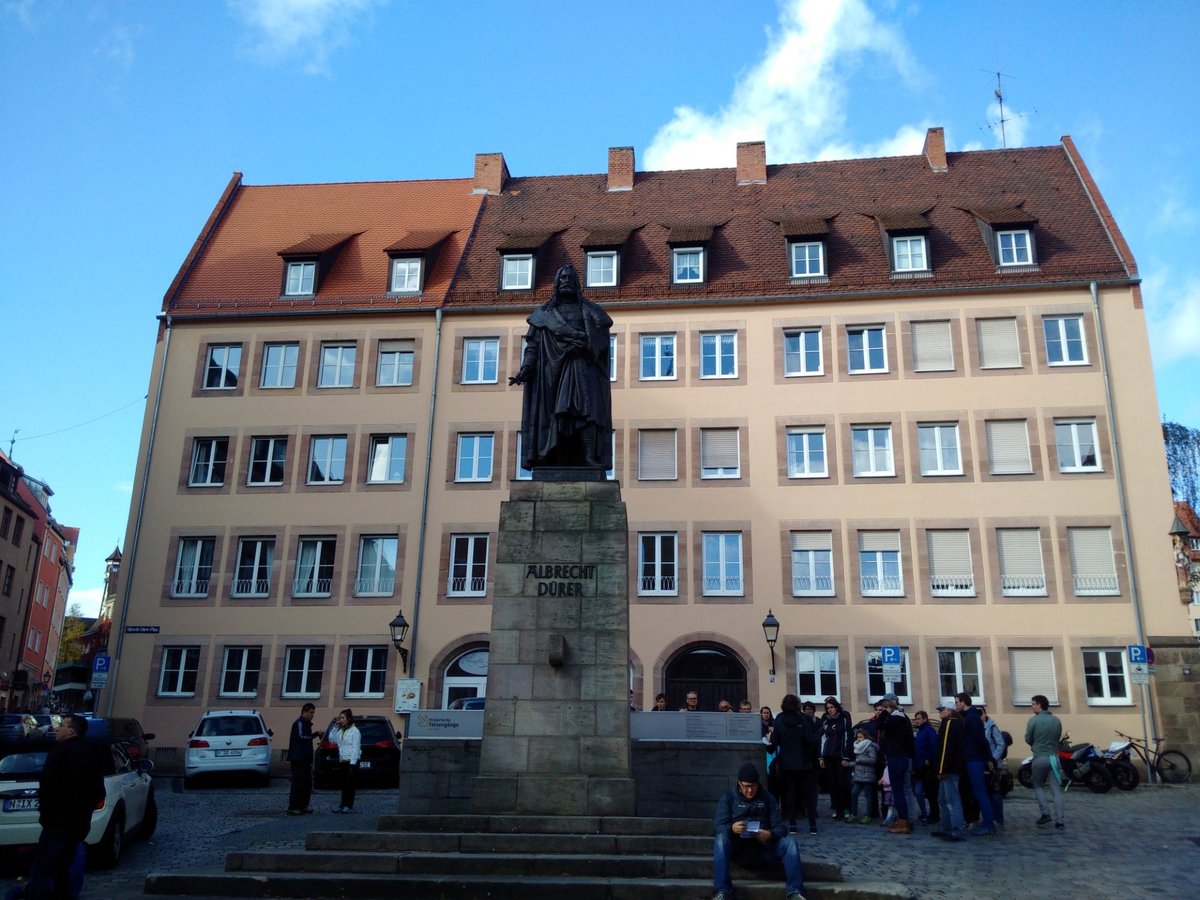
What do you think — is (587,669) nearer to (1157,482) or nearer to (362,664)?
(362,664)

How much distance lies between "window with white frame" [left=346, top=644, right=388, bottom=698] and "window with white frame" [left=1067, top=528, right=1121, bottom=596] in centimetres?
1827

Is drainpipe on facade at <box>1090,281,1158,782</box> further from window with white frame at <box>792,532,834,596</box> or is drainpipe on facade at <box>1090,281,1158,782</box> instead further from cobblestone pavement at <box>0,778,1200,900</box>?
cobblestone pavement at <box>0,778,1200,900</box>

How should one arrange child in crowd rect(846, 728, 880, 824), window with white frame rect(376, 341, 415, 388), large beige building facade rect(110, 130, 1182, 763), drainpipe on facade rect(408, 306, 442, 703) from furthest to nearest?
window with white frame rect(376, 341, 415, 388) → drainpipe on facade rect(408, 306, 442, 703) → large beige building facade rect(110, 130, 1182, 763) → child in crowd rect(846, 728, 880, 824)

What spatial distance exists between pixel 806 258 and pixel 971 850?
22751mm

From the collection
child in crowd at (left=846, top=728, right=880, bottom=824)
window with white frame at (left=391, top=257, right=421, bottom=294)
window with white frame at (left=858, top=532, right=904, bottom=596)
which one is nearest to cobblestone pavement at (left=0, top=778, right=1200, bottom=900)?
child in crowd at (left=846, top=728, right=880, bottom=824)

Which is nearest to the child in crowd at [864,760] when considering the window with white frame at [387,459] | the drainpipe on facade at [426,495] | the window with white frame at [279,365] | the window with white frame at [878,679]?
the window with white frame at [878,679]

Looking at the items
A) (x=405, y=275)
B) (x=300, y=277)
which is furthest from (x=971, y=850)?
(x=300, y=277)

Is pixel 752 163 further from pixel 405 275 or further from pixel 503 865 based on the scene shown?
pixel 503 865

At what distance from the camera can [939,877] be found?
10516 millimetres

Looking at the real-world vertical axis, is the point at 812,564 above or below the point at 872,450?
below

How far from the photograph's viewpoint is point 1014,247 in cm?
3167

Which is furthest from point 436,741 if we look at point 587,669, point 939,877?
point 939,877

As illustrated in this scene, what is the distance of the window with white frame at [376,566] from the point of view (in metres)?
30.3

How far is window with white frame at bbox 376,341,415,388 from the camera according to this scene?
3244 centimetres
